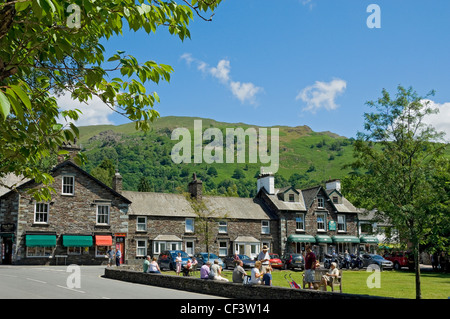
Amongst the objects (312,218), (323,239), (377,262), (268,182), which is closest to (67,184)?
(268,182)

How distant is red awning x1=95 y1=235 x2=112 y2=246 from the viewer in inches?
1777

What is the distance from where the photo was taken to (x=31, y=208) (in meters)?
43.3

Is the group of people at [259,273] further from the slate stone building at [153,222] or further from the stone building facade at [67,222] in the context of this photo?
the stone building facade at [67,222]

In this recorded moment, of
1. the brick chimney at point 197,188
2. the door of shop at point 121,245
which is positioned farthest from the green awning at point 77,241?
the brick chimney at point 197,188

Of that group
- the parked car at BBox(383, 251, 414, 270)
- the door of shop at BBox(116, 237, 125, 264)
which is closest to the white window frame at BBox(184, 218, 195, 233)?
the door of shop at BBox(116, 237, 125, 264)

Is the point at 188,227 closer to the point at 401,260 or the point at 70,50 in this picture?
the point at 401,260

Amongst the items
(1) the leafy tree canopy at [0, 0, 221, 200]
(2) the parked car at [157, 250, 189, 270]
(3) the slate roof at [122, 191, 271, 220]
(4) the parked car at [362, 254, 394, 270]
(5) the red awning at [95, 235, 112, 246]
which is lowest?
(4) the parked car at [362, 254, 394, 270]

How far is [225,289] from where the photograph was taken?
18.4 metres

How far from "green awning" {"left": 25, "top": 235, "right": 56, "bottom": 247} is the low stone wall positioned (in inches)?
754

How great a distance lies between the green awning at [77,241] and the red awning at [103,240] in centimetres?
60

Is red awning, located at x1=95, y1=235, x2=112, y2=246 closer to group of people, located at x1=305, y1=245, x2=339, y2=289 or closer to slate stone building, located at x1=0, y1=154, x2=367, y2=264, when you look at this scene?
slate stone building, located at x1=0, y1=154, x2=367, y2=264

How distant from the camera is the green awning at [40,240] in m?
42.1
